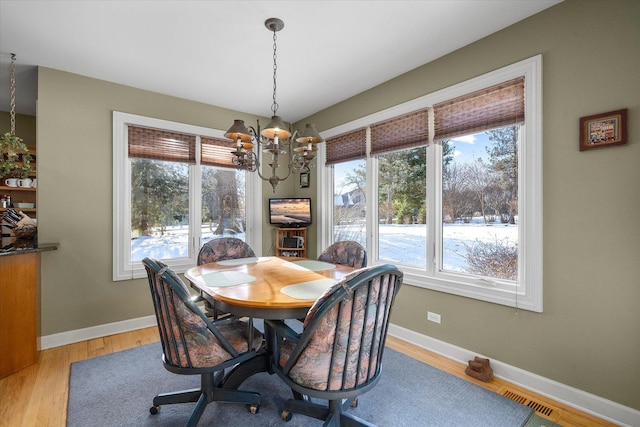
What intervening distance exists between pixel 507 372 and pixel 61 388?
3317 mm

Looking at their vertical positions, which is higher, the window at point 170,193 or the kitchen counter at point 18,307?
the window at point 170,193

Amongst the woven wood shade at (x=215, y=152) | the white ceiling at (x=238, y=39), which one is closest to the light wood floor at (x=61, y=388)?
the woven wood shade at (x=215, y=152)

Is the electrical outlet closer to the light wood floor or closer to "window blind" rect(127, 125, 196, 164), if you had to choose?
the light wood floor

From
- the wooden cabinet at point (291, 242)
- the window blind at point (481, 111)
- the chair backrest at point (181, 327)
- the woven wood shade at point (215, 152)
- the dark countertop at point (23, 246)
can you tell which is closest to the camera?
the chair backrest at point (181, 327)

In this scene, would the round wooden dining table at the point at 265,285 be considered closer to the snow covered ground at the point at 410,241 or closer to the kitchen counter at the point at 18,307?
the snow covered ground at the point at 410,241

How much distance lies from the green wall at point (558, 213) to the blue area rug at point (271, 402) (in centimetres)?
48

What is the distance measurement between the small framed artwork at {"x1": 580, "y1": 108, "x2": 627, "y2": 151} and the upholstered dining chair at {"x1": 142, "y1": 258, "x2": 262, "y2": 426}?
95.1 inches

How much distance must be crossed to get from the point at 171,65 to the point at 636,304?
3983 mm

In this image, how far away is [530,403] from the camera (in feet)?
6.40

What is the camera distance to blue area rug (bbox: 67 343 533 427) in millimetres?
1765

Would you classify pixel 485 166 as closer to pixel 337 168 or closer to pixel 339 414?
pixel 337 168

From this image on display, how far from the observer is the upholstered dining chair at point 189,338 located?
143 centimetres

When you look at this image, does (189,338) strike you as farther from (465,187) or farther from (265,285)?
(465,187)

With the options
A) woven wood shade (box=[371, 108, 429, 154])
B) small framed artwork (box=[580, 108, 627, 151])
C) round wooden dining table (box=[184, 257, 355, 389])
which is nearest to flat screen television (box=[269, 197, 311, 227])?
woven wood shade (box=[371, 108, 429, 154])
